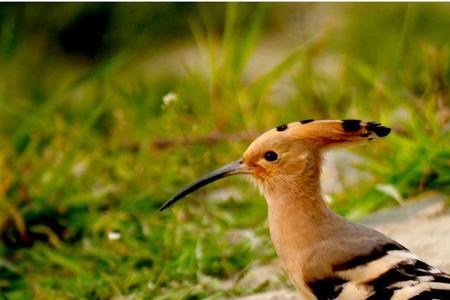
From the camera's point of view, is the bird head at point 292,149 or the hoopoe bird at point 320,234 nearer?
the hoopoe bird at point 320,234

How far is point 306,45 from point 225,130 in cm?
48

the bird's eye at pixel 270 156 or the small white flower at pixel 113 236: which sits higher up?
the bird's eye at pixel 270 156

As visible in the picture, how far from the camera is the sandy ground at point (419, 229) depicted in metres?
2.81

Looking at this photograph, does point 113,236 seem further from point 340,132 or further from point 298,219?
point 340,132

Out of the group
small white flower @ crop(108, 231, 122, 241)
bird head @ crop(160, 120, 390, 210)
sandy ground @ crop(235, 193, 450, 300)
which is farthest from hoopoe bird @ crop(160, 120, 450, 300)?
A: small white flower @ crop(108, 231, 122, 241)

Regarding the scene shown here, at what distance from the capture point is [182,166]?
3752 mm

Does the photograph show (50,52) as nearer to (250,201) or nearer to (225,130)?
(225,130)

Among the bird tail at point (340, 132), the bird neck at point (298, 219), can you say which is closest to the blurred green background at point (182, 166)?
the bird neck at point (298, 219)

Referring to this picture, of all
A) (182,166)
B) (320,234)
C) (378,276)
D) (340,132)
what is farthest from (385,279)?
(182,166)

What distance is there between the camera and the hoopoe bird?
2242 mm

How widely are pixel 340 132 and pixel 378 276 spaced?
1.21ft

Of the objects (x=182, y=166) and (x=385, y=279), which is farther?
(x=182, y=166)

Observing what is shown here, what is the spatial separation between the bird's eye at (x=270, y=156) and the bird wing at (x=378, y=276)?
0.28 m

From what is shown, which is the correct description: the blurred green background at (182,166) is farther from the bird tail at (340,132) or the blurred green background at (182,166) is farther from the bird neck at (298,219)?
the bird tail at (340,132)
